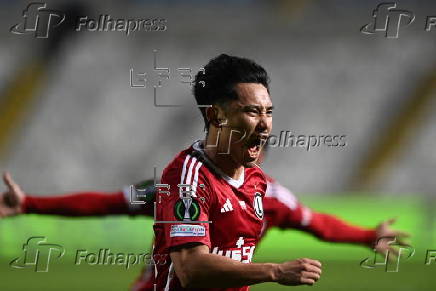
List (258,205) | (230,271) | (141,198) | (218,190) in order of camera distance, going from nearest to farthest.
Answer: (230,271) → (218,190) → (258,205) → (141,198)

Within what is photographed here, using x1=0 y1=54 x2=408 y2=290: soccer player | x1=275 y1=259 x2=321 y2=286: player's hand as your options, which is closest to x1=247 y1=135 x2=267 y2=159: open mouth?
x1=275 y1=259 x2=321 y2=286: player's hand

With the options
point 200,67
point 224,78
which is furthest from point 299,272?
point 200,67

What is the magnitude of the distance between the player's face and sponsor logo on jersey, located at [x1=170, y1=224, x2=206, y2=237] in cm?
49

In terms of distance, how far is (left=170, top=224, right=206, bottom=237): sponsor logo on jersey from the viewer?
3553 millimetres

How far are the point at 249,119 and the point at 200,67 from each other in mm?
10295

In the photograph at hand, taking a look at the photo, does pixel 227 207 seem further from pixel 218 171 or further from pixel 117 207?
pixel 117 207

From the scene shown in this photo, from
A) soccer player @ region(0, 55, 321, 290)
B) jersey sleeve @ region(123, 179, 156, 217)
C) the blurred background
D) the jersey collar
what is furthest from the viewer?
the blurred background

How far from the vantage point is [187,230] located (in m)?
3.55

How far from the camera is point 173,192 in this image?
369cm

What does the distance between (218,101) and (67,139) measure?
10.4 meters

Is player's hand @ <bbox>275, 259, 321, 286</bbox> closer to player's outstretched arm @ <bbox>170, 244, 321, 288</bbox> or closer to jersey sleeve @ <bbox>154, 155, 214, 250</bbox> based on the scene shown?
player's outstretched arm @ <bbox>170, 244, 321, 288</bbox>

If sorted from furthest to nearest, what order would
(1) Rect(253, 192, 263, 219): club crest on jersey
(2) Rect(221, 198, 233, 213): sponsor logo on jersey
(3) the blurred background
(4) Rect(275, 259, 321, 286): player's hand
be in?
(3) the blurred background, (1) Rect(253, 192, 263, 219): club crest on jersey, (2) Rect(221, 198, 233, 213): sponsor logo on jersey, (4) Rect(275, 259, 321, 286): player's hand

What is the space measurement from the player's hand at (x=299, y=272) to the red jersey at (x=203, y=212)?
1.35 feet

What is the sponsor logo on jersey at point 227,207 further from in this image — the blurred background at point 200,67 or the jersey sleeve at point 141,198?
the blurred background at point 200,67
